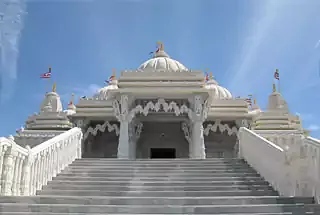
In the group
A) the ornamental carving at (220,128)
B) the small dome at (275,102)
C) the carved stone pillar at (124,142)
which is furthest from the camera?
the small dome at (275,102)

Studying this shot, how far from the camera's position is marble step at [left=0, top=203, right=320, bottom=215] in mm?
6602

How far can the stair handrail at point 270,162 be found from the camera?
8.52 meters

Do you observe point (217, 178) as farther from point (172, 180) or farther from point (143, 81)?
point (143, 81)

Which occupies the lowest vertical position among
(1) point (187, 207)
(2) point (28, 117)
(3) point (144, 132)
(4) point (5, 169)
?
(1) point (187, 207)

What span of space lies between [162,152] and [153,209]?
51.3ft

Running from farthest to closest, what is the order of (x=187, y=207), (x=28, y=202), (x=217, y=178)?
(x=217, y=178) → (x=28, y=202) → (x=187, y=207)

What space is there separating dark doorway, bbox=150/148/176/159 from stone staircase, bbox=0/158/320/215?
980cm

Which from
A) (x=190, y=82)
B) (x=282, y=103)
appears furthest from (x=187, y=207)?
(x=282, y=103)

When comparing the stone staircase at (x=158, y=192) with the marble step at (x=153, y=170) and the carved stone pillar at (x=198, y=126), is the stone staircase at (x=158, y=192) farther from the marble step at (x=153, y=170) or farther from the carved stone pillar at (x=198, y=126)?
the carved stone pillar at (x=198, y=126)

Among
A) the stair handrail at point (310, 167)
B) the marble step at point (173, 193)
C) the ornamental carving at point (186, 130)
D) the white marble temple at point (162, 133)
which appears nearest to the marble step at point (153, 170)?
the white marble temple at point (162, 133)

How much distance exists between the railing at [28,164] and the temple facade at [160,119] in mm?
6392

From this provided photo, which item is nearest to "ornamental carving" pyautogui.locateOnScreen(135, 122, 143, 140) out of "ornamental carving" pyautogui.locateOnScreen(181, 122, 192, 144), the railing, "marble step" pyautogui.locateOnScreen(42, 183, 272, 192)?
"ornamental carving" pyautogui.locateOnScreen(181, 122, 192, 144)

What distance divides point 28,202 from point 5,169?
3.64 ft

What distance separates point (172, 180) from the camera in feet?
32.0
